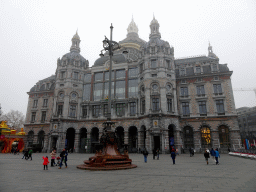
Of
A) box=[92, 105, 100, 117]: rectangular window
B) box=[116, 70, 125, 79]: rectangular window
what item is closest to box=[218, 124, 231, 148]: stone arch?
box=[116, 70, 125, 79]: rectangular window

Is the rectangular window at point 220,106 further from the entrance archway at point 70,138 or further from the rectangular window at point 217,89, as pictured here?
the entrance archway at point 70,138

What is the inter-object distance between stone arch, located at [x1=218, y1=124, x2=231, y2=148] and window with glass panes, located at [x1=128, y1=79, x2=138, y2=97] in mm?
20728

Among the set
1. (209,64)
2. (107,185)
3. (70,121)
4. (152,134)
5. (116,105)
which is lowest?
(107,185)

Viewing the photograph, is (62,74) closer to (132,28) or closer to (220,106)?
(220,106)

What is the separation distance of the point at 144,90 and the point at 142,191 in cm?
3290

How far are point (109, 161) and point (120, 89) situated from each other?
30.8 meters

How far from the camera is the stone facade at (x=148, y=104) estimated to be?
37062mm

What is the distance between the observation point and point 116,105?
43.3 meters

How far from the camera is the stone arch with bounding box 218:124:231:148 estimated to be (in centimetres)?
3659

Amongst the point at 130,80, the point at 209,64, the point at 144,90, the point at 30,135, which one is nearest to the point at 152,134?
the point at 144,90

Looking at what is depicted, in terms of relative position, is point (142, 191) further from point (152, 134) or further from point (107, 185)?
point (152, 134)

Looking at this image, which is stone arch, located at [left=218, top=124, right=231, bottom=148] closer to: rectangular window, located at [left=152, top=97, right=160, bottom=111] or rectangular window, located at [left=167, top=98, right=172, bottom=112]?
rectangular window, located at [left=167, top=98, right=172, bottom=112]

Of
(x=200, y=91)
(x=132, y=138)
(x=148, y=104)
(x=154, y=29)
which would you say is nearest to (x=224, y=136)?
(x=200, y=91)

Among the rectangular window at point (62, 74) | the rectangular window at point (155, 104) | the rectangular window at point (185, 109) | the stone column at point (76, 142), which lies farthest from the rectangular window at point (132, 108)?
the rectangular window at point (62, 74)
